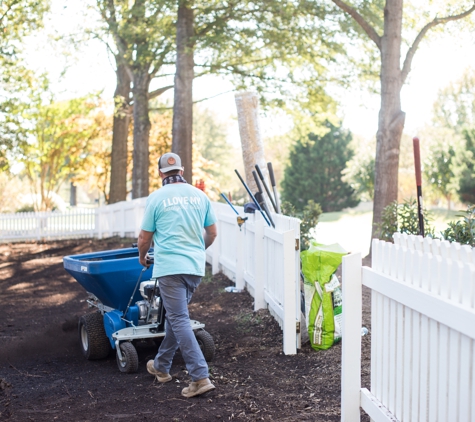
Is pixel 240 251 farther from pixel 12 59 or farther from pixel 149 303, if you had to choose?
pixel 12 59

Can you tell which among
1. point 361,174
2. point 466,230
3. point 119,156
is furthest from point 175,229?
point 361,174

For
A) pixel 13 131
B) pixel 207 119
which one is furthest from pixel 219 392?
pixel 207 119

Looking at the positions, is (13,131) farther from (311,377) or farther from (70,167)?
(311,377)

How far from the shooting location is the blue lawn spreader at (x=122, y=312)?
19.4 ft

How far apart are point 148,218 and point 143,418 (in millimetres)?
1515

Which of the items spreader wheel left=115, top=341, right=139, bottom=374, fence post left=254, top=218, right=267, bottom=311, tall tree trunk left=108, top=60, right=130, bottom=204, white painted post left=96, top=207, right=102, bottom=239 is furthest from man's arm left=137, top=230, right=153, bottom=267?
tall tree trunk left=108, top=60, right=130, bottom=204

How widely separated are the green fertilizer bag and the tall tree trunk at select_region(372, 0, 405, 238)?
22.6ft

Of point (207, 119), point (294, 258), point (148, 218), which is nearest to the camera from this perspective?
point (148, 218)

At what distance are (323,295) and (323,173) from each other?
120 ft

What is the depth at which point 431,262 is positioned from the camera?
315 centimetres

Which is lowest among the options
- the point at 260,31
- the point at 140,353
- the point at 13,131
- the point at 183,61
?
the point at 140,353

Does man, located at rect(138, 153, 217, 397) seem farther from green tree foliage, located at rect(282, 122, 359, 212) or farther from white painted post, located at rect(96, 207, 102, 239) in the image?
green tree foliage, located at rect(282, 122, 359, 212)

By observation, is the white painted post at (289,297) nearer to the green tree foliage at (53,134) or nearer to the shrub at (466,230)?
the shrub at (466,230)

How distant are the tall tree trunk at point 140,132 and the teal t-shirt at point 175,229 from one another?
16.2m
